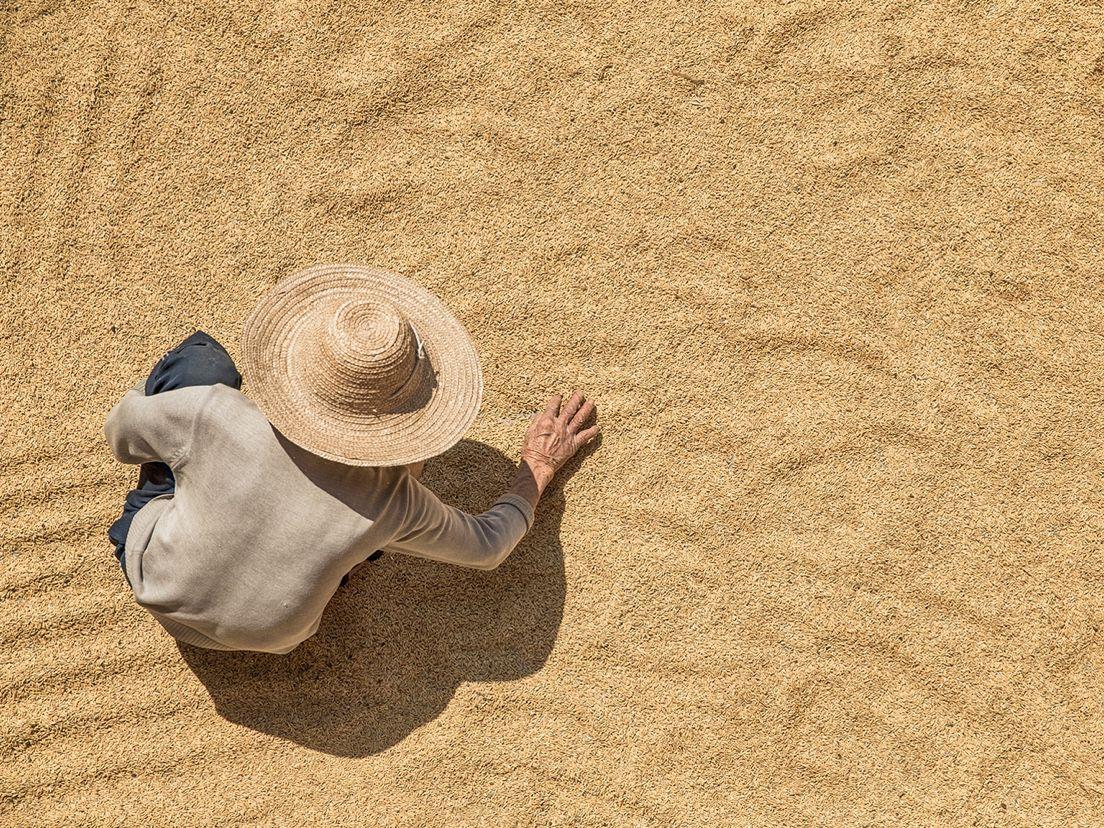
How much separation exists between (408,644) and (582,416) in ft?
2.58

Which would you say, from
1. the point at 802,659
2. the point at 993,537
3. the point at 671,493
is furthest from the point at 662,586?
the point at 993,537

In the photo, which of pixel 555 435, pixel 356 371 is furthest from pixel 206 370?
pixel 555 435

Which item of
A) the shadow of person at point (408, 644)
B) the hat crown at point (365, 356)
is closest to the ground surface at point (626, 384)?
the shadow of person at point (408, 644)

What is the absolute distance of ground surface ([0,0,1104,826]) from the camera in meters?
2.63

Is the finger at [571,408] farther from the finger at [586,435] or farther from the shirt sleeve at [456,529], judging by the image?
the shirt sleeve at [456,529]

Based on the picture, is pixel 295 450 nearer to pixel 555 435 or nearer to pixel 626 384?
pixel 555 435

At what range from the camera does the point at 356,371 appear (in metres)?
1.79

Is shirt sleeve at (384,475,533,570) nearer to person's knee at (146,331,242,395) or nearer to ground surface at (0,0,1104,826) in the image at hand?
ground surface at (0,0,1104,826)

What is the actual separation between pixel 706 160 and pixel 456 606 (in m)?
1.43

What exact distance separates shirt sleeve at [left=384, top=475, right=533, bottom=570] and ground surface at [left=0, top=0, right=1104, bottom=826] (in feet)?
0.81

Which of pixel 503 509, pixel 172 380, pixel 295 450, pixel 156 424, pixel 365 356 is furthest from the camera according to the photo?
pixel 503 509

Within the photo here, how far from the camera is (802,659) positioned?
2.65 meters

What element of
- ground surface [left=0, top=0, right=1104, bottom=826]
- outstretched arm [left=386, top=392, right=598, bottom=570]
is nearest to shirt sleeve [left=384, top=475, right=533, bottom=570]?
outstretched arm [left=386, top=392, right=598, bottom=570]

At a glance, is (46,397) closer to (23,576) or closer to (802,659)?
(23,576)
